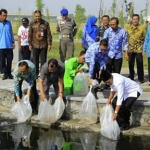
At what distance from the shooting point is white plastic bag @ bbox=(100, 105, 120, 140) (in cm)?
690

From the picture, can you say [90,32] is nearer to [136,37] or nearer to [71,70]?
[136,37]

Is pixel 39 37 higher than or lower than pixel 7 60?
higher

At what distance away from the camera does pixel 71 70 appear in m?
8.29

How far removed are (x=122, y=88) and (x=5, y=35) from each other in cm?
449

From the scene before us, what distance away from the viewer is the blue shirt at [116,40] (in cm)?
888

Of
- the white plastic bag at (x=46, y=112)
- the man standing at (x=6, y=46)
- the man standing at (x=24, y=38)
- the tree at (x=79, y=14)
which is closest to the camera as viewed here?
the white plastic bag at (x=46, y=112)

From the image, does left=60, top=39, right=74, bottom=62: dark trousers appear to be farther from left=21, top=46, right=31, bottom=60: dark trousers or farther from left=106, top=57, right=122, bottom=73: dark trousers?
left=106, top=57, right=122, bottom=73: dark trousers

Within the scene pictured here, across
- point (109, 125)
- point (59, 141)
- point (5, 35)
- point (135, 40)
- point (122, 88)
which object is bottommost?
point (59, 141)

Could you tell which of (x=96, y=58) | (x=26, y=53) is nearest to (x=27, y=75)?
(x=96, y=58)

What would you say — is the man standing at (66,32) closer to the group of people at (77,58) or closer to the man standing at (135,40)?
the group of people at (77,58)

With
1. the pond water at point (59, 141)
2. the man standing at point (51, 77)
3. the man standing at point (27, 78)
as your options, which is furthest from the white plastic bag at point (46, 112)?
the man standing at point (27, 78)

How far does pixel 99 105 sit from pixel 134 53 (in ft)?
8.28

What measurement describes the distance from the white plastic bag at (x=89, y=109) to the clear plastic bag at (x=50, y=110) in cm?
40

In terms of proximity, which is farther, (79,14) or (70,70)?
(79,14)
